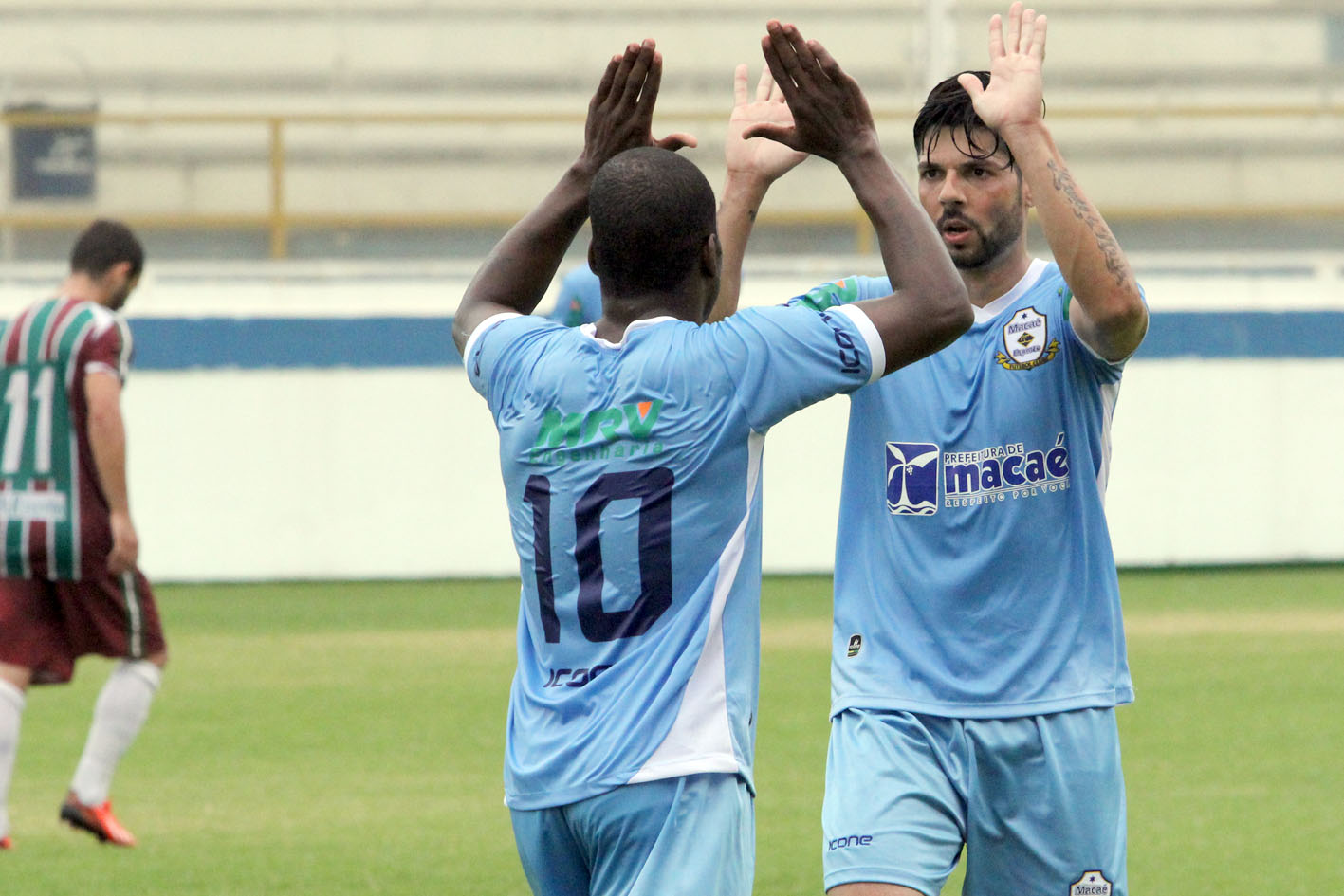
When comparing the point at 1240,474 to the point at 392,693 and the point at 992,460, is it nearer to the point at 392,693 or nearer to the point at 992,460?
the point at 392,693

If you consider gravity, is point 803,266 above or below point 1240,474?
above

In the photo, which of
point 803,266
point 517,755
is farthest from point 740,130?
point 803,266

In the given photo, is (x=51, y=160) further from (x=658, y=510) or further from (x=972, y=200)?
(x=658, y=510)

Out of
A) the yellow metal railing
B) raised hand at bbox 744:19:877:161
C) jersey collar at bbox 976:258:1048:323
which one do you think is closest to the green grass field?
jersey collar at bbox 976:258:1048:323

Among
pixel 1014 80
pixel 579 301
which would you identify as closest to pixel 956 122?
pixel 1014 80

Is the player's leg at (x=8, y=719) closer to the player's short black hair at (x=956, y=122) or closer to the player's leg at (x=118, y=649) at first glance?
the player's leg at (x=118, y=649)

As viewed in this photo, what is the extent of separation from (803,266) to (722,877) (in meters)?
12.3

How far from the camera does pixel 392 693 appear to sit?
29.5 ft

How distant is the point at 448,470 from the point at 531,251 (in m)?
10.2

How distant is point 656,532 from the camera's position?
109 inches

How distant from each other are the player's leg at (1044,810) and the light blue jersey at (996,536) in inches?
2.0

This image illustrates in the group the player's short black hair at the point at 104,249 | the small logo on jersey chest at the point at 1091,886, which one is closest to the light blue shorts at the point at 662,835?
the small logo on jersey chest at the point at 1091,886

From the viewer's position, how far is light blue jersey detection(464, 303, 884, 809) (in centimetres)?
278

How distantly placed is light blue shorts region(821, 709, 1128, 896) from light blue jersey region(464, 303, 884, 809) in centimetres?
68
